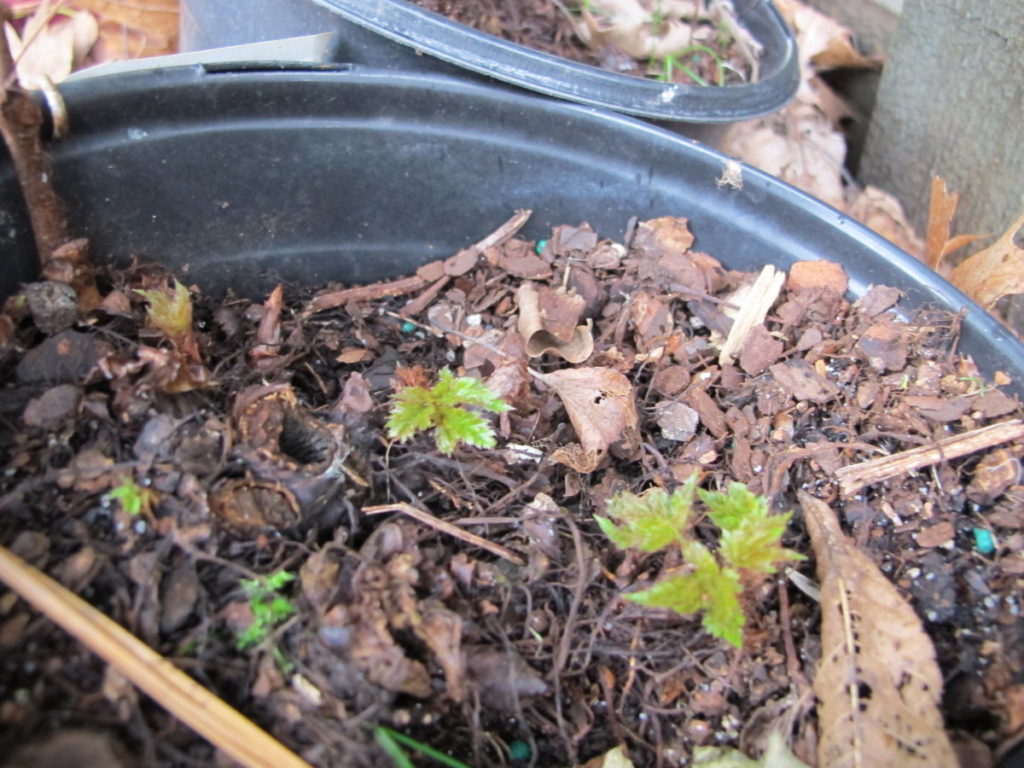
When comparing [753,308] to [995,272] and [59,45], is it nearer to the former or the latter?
[995,272]

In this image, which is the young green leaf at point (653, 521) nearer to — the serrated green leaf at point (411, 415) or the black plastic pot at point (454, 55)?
the serrated green leaf at point (411, 415)

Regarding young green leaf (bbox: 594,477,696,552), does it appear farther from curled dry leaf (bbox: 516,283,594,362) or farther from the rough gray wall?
the rough gray wall

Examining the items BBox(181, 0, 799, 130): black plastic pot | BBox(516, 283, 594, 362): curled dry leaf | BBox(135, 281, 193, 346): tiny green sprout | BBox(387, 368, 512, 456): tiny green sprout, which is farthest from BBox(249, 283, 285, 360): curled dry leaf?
BBox(181, 0, 799, 130): black plastic pot

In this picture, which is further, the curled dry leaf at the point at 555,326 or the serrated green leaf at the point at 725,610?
the curled dry leaf at the point at 555,326

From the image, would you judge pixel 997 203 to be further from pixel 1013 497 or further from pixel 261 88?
pixel 261 88

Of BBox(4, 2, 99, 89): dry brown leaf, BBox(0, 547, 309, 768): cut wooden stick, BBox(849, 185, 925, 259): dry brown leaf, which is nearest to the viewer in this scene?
BBox(0, 547, 309, 768): cut wooden stick

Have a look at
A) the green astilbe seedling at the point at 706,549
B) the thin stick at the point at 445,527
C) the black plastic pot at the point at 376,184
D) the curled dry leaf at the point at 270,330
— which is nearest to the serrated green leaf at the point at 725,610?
the green astilbe seedling at the point at 706,549
